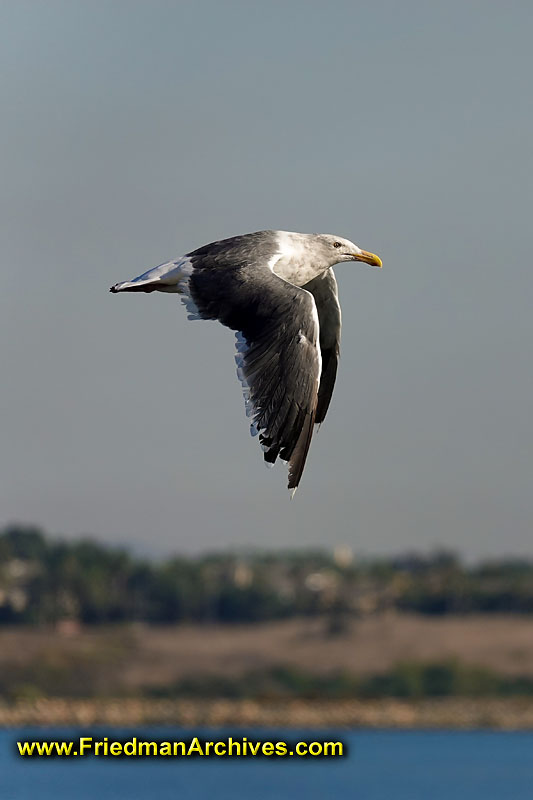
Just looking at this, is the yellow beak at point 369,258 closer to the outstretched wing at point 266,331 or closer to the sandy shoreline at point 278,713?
the outstretched wing at point 266,331

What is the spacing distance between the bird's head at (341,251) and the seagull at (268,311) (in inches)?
1.6

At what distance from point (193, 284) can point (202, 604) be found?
119m

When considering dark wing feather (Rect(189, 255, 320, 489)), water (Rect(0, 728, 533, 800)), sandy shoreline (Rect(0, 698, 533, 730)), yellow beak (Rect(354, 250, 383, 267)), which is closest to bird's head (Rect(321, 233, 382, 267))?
yellow beak (Rect(354, 250, 383, 267))

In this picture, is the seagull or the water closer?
the seagull

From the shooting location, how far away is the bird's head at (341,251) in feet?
45.3

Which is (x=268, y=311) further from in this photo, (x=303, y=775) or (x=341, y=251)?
(x=303, y=775)

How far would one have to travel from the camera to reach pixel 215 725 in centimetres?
11669

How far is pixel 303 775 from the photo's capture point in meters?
88.2

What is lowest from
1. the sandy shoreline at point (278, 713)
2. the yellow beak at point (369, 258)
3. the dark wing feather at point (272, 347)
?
the sandy shoreline at point (278, 713)

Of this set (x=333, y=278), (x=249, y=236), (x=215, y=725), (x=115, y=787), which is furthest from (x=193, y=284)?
(x=215, y=725)

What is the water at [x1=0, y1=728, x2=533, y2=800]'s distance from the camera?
7294cm

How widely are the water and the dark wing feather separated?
44.6 m

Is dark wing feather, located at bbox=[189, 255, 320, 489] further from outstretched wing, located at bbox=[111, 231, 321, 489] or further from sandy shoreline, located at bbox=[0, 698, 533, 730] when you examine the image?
sandy shoreline, located at bbox=[0, 698, 533, 730]

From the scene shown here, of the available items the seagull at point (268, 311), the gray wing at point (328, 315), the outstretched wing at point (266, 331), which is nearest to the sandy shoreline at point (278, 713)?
the gray wing at point (328, 315)
